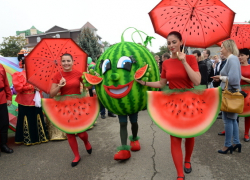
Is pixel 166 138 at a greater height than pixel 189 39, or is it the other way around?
pixel 189 39

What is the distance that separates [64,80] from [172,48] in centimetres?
170

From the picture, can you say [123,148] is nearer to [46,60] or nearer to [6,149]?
[46,60]

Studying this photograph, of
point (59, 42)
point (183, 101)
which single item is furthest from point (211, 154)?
point (59, 42)

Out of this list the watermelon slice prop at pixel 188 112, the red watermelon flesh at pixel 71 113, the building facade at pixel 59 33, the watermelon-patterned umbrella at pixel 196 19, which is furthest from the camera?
the building facade at pixel 59 33

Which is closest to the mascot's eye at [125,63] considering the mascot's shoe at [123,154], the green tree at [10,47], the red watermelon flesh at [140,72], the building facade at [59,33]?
the red watermelon flesh at [140,72]

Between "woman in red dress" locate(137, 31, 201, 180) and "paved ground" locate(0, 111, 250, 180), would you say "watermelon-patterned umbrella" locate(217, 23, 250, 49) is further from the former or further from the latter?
"woman in red dress" locate(137, 31, 201, 180)

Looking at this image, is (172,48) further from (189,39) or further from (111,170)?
(111,170)

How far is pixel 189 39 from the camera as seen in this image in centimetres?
264

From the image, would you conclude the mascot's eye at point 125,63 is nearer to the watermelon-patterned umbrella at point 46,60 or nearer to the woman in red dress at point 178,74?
the woman in red dress at point 178,74

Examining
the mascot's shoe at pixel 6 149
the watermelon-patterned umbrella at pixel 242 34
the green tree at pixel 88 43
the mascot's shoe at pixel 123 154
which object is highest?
the green tree at pixel 88 43

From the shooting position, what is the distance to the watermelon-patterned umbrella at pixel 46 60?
3109 millimetres

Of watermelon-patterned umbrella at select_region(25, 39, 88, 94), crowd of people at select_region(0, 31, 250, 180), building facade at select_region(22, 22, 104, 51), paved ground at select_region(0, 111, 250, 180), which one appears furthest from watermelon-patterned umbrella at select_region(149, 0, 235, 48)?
building facade at select_region(22, 22, 104, 51)

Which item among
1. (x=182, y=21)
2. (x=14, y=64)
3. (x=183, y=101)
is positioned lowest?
(x=183, y=101)

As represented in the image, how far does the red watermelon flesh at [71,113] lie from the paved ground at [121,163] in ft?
2.32
